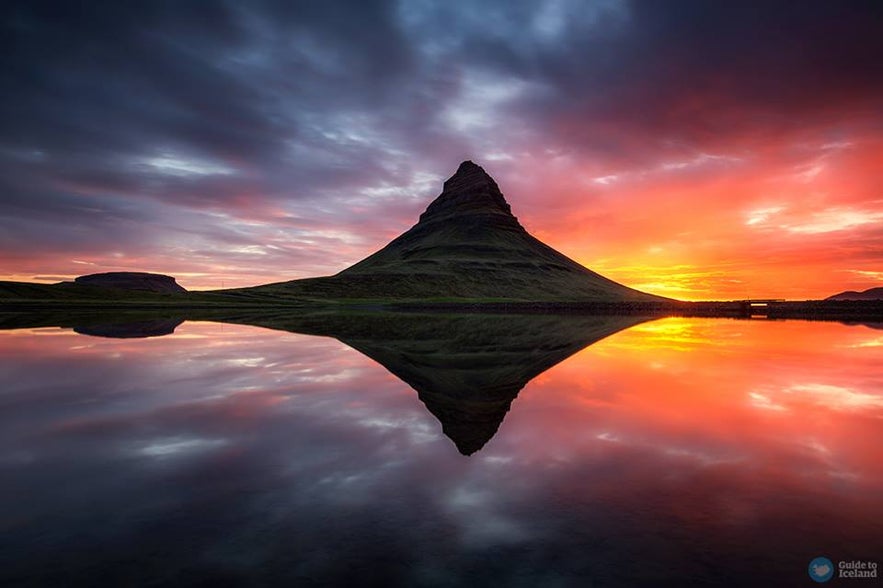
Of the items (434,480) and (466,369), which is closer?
(434,480)

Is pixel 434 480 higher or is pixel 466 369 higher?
pixel 466 369

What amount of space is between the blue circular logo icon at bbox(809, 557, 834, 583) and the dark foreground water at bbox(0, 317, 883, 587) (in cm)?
13

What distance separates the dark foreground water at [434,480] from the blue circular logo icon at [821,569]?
129mm

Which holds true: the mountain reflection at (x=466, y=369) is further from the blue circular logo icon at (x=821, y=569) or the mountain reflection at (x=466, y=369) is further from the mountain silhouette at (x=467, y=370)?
the blue circular logo icon at (x=821, y=569)

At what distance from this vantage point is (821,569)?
664 cm

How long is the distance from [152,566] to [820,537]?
9850 millimetres

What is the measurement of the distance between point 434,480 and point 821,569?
6.27 metres

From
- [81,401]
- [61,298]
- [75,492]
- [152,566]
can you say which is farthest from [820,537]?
[61,298]

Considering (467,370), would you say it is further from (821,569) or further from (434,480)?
(821,569)

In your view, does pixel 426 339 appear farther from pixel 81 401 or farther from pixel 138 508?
pixel 138 508

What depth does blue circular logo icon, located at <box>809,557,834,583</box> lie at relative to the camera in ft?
21.2

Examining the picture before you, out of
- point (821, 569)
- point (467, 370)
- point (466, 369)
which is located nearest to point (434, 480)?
point (821, 569)

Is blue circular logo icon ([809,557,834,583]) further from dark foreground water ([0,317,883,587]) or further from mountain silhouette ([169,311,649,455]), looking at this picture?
mountain silhouette ([169,311,649,455])

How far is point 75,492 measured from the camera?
9.06 metres
